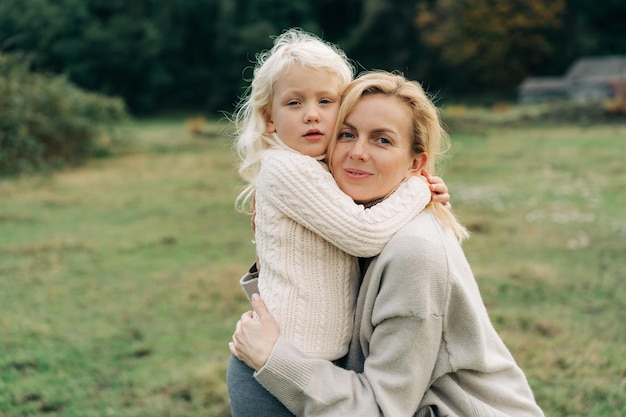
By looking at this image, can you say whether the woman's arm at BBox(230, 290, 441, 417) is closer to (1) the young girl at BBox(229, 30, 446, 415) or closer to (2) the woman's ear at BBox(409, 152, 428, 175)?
(1) the young girl at BBox(229, 30, 446, 415)

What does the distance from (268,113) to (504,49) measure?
37.5m

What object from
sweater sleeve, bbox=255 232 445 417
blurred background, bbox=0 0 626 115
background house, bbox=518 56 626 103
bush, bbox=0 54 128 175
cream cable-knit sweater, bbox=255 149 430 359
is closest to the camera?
sweater sleeve, bbox=255 232 445 417

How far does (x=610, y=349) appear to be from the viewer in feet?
15.6

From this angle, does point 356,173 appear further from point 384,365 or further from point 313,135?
point 384,365

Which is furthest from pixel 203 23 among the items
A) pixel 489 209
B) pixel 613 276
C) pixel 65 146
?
pixel 613 276

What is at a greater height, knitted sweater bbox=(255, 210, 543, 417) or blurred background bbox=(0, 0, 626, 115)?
knitted sweater bbox=(255, 210, 543, 417)

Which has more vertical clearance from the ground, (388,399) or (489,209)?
(388,399)

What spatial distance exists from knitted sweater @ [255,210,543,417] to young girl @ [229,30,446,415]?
58 mm

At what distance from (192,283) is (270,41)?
32.9m

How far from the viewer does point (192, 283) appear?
659cm

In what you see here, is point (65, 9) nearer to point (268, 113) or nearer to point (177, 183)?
point (177, 183)

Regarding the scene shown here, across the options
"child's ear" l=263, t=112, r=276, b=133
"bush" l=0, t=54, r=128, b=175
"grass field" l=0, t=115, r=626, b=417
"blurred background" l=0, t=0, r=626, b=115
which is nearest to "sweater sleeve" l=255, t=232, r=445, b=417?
"child's ear" l=263, t=112, r=276, b=133

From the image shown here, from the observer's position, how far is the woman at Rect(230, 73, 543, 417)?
1.92 metres

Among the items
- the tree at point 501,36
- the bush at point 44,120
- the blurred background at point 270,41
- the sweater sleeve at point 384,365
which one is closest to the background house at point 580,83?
the blurred background at point 270,41
